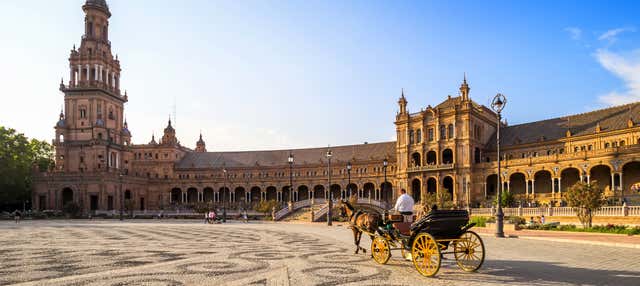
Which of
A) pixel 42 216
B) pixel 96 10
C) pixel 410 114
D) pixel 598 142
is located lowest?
pixel 42 216

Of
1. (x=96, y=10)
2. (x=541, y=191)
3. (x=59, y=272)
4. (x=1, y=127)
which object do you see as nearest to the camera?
(x=59, y=272)

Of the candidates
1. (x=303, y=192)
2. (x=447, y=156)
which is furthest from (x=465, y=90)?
(x=303, y=192)

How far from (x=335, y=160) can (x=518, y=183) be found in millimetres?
34979

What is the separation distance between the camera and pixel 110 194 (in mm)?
83500

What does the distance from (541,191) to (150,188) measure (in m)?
71.9

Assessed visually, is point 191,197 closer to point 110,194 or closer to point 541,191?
point 110,194

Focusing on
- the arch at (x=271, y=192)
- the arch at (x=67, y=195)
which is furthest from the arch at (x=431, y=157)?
the arch at (x=67, y=195)

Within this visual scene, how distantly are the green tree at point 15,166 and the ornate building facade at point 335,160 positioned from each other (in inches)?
111

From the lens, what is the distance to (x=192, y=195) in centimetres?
9969

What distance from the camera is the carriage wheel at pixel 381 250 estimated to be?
44.0 feet

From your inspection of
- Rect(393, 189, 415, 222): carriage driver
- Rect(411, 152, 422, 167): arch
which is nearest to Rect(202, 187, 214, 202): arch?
Rect(411, 152, 422, 167): arch

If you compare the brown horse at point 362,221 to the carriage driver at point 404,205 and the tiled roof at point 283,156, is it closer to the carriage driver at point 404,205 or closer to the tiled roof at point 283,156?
the carriage driver at point 404,205

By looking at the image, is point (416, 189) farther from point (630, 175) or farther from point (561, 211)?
point (561, 211)

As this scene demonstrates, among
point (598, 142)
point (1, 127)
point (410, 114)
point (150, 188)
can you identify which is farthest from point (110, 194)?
point (598, 142)
